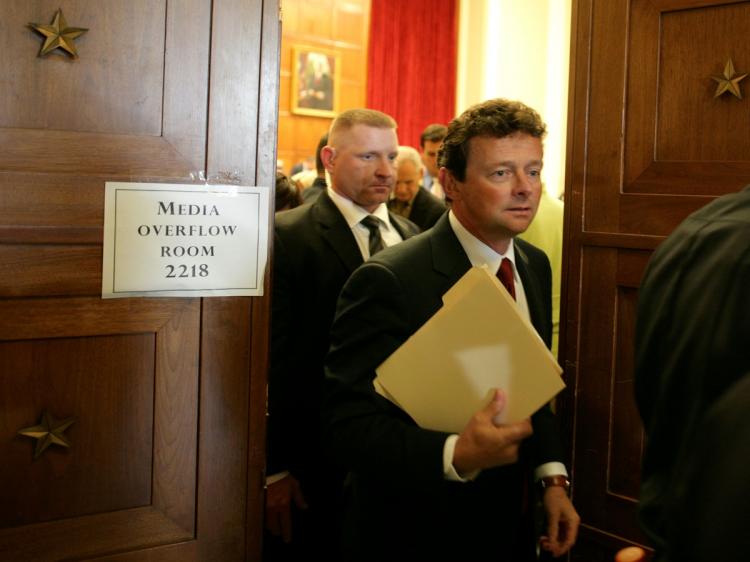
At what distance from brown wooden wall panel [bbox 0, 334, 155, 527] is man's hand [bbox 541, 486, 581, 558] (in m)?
0.82

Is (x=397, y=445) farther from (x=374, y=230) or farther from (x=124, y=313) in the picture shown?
(x=374, y=230)

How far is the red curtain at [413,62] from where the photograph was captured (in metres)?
8.83

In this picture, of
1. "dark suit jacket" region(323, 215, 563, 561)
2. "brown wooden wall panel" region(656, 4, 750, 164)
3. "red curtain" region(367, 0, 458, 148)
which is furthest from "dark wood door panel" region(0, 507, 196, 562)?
"red curtain" region(367, 0, 458, 148)

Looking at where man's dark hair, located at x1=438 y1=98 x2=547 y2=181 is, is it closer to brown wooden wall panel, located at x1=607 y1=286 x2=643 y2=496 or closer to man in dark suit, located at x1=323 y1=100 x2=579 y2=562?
man in dark suit, located at x1=323 y1=100 x2=579 y2=562

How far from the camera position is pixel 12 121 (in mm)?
1238

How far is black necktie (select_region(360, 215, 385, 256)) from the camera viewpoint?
8.30ft

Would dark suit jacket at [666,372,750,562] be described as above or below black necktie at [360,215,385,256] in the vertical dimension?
below

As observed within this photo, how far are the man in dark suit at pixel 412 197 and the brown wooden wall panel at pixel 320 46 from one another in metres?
4.48

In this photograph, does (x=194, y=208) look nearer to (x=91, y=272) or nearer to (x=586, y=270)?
(x=91, y=272)

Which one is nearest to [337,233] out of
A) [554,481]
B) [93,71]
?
[554,481]

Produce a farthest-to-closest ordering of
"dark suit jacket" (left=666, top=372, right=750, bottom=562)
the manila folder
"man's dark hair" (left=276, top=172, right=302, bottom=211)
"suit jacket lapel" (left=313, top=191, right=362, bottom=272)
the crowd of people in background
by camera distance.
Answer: "man's dark hair" (left=276, top=172, right=302, bottom=211)
"suit jacket lapel" (left=313, top=191, right=362, bottom=272)
the manila folder
the crowd of people in background
"dark suit jacket" (left=666, top=372, right=750, bottom=562)

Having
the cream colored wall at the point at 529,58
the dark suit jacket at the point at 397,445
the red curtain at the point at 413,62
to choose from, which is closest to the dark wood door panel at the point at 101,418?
the dark suit jacket at the point at 397,445

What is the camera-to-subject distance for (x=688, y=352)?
2.80 ft

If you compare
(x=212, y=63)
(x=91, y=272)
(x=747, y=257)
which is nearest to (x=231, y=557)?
(x=91, y=272)
